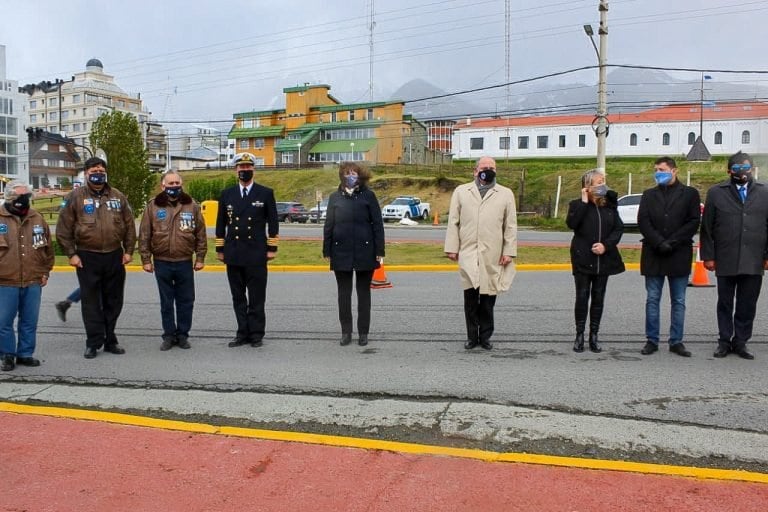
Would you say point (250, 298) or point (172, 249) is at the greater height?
point (172, 249)

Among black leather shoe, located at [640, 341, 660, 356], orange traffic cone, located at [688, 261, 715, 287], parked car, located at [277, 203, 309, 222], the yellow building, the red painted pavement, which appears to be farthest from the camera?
the yellow building

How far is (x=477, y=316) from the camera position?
7.01 m

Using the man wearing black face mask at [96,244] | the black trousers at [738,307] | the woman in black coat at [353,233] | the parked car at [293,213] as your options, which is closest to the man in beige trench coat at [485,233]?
the woman in black coat at [353,233]

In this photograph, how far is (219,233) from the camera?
7.27 meters

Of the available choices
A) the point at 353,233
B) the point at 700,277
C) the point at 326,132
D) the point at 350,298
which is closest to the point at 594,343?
the point at 350,298

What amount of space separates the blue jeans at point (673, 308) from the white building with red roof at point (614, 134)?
57702mm

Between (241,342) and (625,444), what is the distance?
4.38 meters

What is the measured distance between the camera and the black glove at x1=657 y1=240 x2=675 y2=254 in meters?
6.46

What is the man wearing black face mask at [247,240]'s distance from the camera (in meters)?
7.16

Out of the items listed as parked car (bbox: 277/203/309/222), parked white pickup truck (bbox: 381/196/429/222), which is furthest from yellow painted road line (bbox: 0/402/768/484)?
parked car (bbox: 277/203/309/222)

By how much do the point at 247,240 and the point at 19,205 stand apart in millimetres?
2195

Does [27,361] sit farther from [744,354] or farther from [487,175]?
[744,354]

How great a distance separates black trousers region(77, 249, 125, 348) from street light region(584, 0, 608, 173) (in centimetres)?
2042

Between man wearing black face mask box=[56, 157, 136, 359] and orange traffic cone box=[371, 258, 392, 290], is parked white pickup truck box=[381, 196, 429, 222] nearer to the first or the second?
orange traffic cone box=[371, 258, 392, 290]
